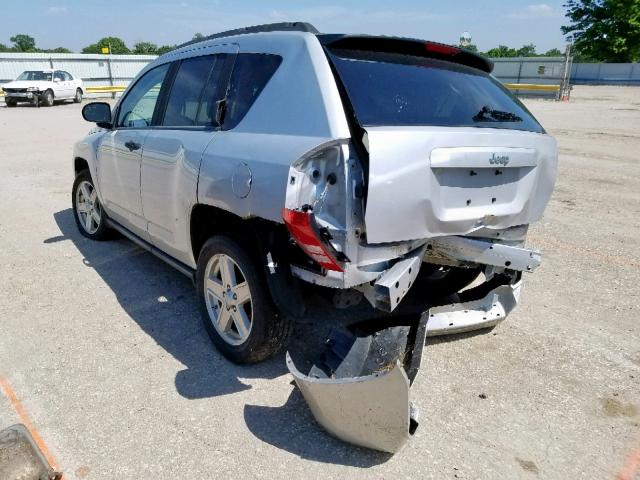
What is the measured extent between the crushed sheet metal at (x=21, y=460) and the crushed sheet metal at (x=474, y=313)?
2045 millimetres

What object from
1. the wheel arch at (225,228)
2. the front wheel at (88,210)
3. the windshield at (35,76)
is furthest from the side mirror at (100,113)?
the windshield at (35,76)

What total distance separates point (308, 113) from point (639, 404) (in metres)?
2.46

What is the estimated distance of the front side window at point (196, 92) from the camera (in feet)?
11.1

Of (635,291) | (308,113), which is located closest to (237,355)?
(308,113)

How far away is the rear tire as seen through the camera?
24.5 metres

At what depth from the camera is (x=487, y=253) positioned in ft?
9.04

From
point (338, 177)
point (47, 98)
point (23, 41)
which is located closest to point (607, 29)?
point (47, 98)

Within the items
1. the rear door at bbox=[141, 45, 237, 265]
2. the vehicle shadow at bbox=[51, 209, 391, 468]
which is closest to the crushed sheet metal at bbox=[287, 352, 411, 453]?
the vehicle shadow at bbox=[51, 209, 391, 468]

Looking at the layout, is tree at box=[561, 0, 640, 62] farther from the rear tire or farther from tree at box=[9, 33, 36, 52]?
tree at box=[9, 33, 36, 52]

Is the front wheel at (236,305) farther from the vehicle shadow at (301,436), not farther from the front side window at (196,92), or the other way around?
the front side window at (196,92)

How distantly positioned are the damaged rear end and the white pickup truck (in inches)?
1006

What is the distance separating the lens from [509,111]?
3248mm

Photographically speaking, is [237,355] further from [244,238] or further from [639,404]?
[639,404]

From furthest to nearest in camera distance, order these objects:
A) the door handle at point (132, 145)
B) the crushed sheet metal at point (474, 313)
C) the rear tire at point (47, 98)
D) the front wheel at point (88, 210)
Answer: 1. the rear tire at point (47, 98)
2. the front wheel at point (88, 210)
3. the door handle at point (132, 145)
4. the crushed sheet metal at point (474, 313)
